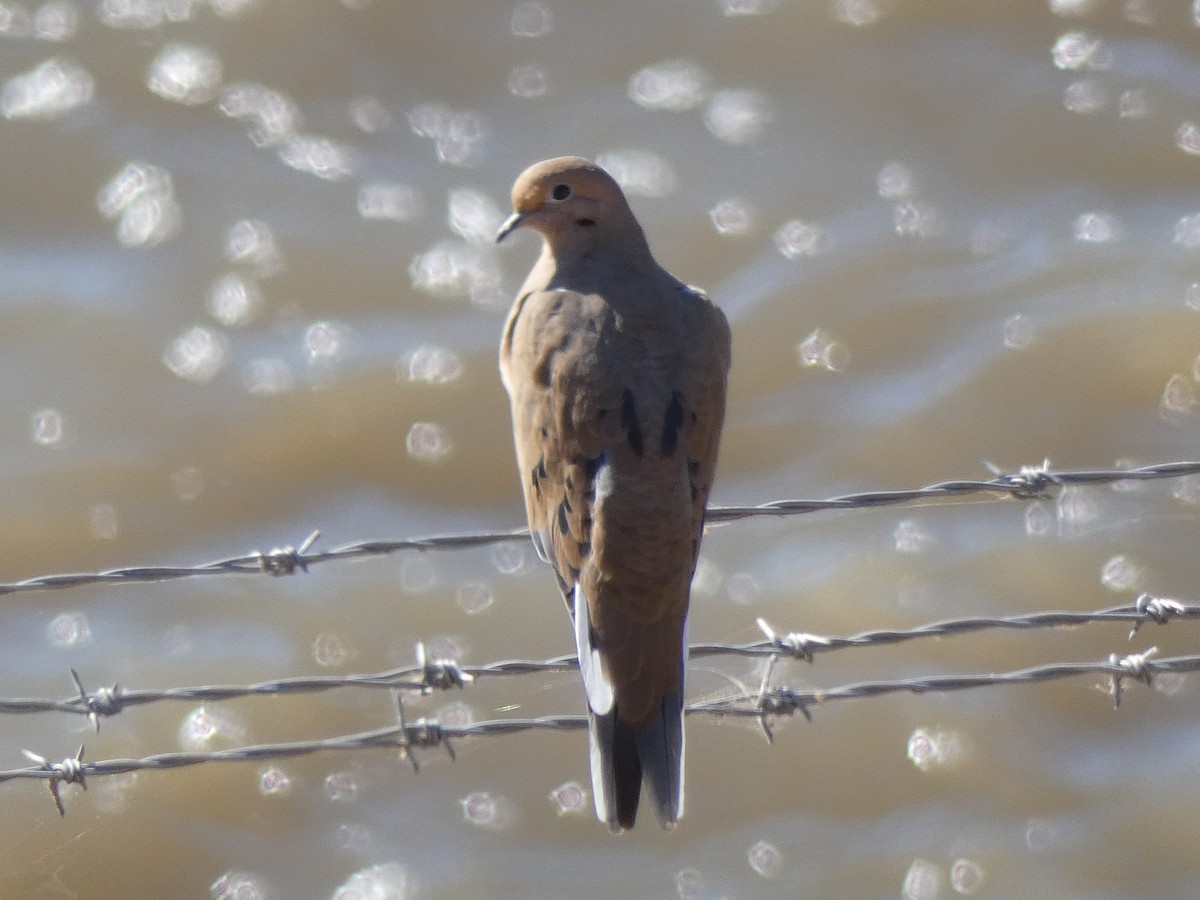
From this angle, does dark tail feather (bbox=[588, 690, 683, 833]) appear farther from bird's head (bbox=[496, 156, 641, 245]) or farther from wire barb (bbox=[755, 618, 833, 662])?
bird's head (bbox=[496, 156, 641, 245])

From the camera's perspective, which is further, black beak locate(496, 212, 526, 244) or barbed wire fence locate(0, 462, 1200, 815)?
black beak locate(496, 212, 526, 244)

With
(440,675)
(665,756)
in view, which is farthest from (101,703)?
(665,756)

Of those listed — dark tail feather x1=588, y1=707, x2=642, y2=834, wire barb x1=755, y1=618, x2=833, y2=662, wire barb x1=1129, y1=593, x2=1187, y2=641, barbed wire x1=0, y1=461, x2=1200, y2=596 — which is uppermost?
barbed wire x1=0, y1=461, x2=1200, y2=596

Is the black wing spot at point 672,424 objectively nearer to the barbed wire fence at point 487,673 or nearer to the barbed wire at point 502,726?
the barbed wire fence at point 487,673

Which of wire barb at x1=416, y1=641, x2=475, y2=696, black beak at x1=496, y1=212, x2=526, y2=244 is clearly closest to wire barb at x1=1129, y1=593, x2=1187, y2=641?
wire barb at x1=416, y1=641, x2=475, y2=696

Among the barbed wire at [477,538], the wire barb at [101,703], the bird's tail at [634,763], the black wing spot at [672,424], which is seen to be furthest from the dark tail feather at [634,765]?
the wire barb at [101,703]

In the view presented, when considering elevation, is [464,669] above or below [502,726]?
above

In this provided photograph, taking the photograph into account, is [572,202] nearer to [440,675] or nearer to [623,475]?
[623,475]
